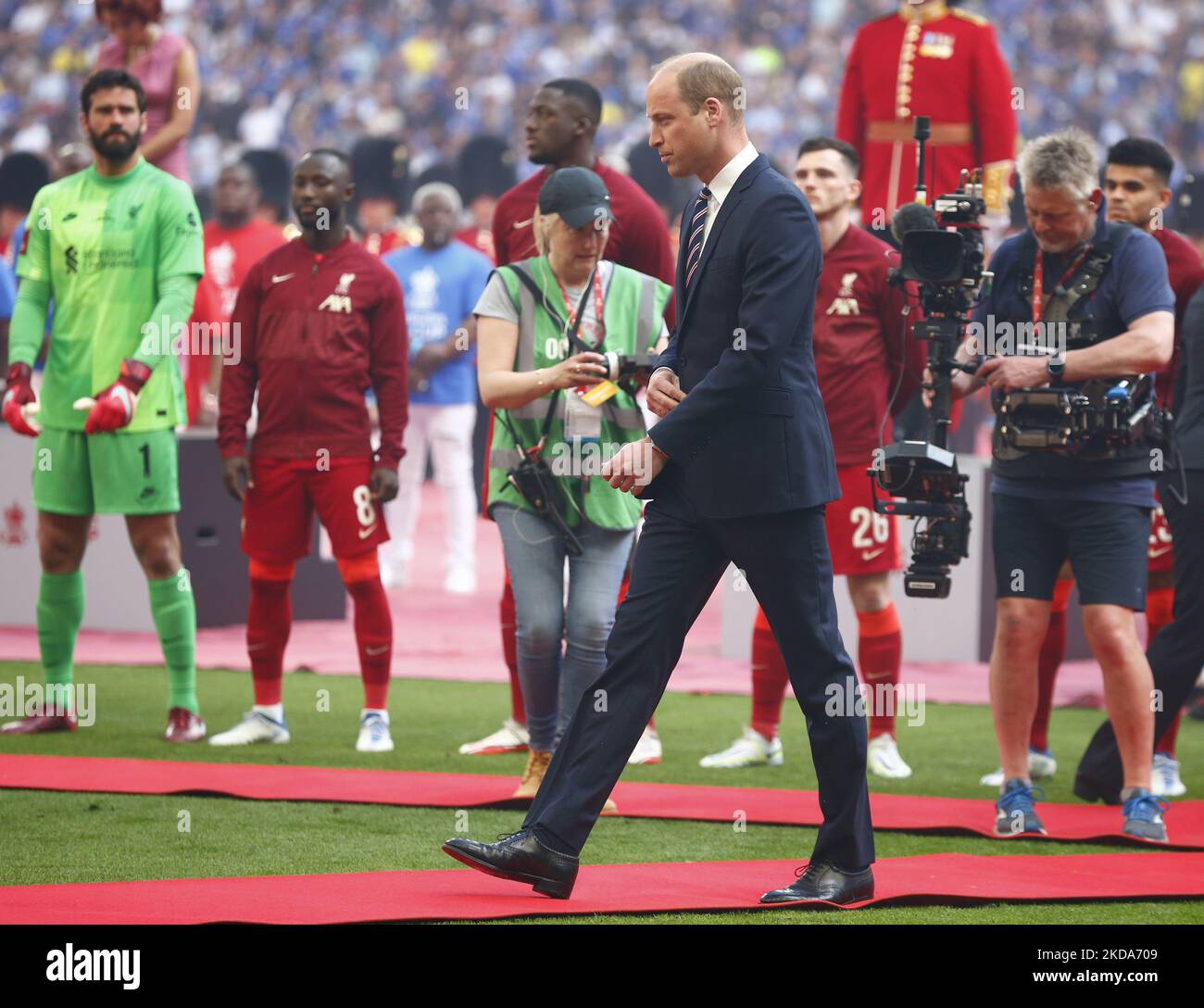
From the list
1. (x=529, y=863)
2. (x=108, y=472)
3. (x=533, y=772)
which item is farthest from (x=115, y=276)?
(x=529, y=863)

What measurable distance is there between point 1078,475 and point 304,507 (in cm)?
300

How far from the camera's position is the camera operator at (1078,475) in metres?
6.27

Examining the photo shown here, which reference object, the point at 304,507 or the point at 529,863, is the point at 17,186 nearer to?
the point at 304,507

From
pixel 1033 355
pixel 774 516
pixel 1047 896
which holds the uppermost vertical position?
pixel 1033 355

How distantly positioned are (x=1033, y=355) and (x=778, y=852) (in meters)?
1.67

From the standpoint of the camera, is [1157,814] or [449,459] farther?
[449,459]

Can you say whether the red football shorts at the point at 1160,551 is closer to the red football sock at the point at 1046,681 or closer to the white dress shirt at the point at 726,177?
the red football sock at the point at 1046,681

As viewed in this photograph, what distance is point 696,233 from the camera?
17.2ft

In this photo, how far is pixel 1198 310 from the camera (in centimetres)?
711

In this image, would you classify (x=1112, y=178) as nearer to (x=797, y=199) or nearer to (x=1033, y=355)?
(x=1033, y=355)

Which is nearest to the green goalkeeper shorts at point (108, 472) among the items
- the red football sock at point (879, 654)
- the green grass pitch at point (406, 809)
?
the green grass pitch at point (406, 809)

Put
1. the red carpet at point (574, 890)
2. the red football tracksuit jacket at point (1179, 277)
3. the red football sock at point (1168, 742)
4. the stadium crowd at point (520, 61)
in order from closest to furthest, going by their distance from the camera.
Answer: the red carpet at point (574, 890) → the red football sock at point (1168, 742) → the red football tracksuit jacket at point (1179, 277) → the stadium crowd at point (520, 61)

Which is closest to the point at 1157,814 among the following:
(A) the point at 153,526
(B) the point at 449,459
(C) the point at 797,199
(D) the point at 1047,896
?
(D) the point at 1047,896

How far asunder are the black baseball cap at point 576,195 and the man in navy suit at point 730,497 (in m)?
1.22
